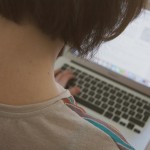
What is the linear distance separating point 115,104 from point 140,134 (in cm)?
12

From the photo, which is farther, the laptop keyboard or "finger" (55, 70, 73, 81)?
"finger" (55, 70, 73, 81)

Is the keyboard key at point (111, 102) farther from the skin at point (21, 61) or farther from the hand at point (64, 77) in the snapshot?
the skin at point (21, 61)

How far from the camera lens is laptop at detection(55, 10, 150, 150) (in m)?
0.92

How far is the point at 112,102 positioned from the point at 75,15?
22.5 inches

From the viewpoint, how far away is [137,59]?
1002 mm

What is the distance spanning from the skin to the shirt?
0.02m

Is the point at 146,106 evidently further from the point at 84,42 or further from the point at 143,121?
the point at 84,42

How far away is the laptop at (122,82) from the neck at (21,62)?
431mm

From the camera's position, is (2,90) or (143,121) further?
(143,121)

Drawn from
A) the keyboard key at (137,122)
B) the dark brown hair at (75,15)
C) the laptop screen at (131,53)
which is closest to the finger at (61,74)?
the laptop screen at (131,53)

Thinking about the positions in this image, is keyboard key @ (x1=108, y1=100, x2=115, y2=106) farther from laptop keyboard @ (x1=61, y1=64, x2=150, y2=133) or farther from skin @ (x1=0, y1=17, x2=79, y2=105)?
skin @ (x1=0, y1=17, x2=79, y2=105)

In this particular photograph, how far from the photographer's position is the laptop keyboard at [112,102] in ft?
3.04

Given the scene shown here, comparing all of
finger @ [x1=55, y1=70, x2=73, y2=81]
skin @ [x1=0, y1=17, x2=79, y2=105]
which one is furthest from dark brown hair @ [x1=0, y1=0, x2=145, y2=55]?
finger @ [x1=55, y1=70, x2=73, y2=81]

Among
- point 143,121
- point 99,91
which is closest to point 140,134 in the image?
point 143,121
